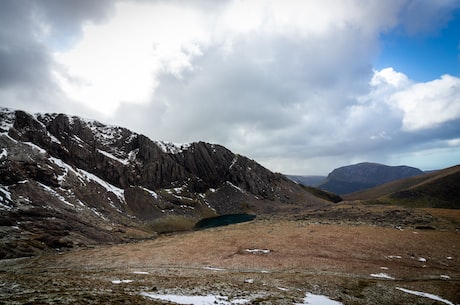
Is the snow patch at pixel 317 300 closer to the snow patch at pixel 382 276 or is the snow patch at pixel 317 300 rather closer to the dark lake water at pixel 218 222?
the snow patch at pixel 382 276

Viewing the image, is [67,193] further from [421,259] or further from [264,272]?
[421,259]

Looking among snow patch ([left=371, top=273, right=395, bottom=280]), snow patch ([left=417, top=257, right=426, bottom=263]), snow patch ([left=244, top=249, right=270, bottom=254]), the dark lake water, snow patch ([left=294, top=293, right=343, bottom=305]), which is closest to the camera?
snow patch ([left=294, top=293, right=343, bottom=305])

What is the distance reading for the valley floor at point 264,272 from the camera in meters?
24.0

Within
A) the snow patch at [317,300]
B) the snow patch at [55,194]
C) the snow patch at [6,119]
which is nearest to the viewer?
the snow patch at [317,300]

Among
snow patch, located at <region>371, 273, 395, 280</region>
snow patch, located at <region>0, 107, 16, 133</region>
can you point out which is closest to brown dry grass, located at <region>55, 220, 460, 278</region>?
snow patch, located at <region>371, 273, 395, 280</region>

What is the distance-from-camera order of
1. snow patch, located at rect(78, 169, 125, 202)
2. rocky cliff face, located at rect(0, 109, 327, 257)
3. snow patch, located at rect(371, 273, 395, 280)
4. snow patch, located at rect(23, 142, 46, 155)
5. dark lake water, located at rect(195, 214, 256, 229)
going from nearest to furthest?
snow patch, located at rect(371, 273, 395, 280)
rocky cliff face, located at rect(0, 109, 327, 257)
dark lake water, located at rect(195, 214, 256, 229)
snow patch, located at rect(23, 142, 46, 155)
snow patch, located at rect(78, 169, 125, 202)

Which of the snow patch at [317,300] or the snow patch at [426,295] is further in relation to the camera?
the snow patch at [426,295]

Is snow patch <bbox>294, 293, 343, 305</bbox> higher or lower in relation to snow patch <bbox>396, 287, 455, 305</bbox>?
higher

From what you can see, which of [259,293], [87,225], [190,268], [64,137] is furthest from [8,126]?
[259,293]

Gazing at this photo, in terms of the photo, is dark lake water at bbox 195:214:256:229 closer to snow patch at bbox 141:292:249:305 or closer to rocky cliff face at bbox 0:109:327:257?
rocky cliff face at bbox 0:109:327:257

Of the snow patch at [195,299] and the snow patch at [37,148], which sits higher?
the snow patch at [37,148]

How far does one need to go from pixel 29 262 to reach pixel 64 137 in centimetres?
14698

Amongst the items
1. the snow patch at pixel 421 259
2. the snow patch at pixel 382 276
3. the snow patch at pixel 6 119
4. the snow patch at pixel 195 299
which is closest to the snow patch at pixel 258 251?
the snow patch at pixel 382 276

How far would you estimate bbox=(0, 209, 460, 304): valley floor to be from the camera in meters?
24.0
